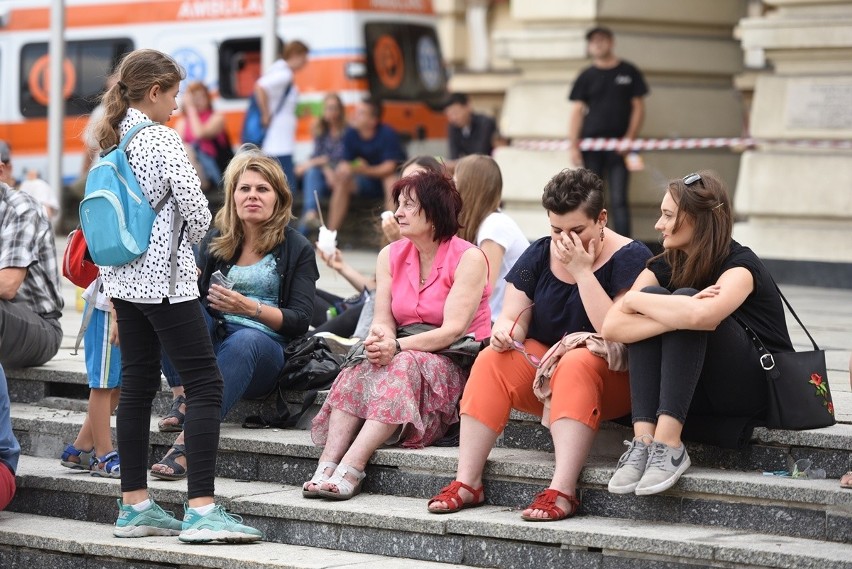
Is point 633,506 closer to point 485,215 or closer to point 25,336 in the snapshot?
point 485,215

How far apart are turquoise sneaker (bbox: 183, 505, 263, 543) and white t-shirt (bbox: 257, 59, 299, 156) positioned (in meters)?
8.51

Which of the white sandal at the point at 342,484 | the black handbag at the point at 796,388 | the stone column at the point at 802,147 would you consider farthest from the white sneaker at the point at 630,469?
the stone column at the point at 802,147

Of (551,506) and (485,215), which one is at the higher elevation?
(485,215)

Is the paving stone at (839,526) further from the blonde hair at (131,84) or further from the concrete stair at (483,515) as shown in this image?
the blonde hair at (131,84)

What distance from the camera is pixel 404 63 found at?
17141 mm

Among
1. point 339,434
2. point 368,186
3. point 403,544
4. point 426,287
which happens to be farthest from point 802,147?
point 403,544

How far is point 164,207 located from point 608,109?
7.45 meters

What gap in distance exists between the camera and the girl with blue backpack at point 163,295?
18.7 feet

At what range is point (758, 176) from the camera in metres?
11.7

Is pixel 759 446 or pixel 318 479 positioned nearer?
pixel 759 446

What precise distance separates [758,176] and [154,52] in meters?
6.85

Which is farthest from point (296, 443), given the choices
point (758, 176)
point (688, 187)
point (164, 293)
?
point (758, 176)

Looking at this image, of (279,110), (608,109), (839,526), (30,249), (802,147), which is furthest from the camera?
(279,110)

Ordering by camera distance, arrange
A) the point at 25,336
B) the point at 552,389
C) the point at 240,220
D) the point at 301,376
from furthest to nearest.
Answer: the point at 25,336
the point at 240,220
the point at 301,376
the point at 552,389
